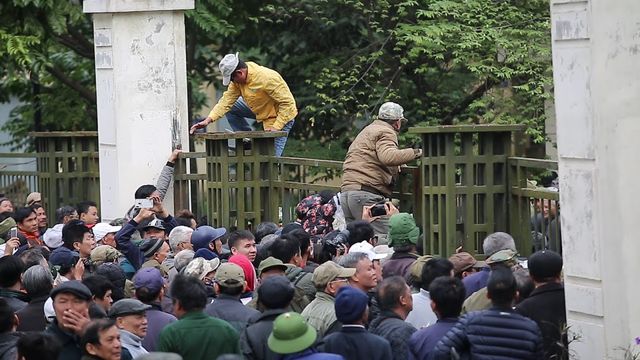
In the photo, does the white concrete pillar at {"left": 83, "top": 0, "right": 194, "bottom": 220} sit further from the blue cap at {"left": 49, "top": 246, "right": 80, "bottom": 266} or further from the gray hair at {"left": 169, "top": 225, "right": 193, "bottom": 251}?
the blue cap at {"left": 49, "top": 246, "right": 80, "bottom": 266}

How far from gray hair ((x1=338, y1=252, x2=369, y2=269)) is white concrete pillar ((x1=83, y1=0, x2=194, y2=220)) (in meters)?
6.76

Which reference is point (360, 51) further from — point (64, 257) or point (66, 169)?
point (64, 257)

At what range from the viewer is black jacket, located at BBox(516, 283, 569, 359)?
1088 centimetres

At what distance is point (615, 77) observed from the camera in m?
10.8

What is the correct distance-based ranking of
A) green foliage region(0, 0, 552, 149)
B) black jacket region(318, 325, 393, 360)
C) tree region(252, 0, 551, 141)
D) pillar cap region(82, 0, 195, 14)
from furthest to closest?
green foliage region(0, 0, 552, 149), tree region(252, 0, 551, 141), pillar cap region(82, 0, 195, 14), black jacket region(318, 325, 393, 360)

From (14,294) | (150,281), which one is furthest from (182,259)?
(150,281)

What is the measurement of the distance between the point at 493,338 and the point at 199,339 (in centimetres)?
181

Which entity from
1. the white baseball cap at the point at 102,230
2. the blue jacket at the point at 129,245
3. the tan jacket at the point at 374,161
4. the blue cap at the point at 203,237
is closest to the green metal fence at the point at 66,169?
the white baseball cap at the point at 102,230

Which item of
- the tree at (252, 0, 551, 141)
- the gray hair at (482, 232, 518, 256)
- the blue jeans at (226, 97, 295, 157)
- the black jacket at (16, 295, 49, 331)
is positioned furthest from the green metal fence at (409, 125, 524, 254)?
the tree at (252, 0, 551, 141)

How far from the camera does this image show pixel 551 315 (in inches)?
433

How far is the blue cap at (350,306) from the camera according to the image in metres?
9.60

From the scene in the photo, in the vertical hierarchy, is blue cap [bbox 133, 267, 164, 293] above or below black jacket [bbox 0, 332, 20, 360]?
above

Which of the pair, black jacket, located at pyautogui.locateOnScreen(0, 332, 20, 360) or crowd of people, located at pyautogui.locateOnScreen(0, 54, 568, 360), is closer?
crowd of people, located at pyautogui.locateOnScreen(0, 54, 568, 360)

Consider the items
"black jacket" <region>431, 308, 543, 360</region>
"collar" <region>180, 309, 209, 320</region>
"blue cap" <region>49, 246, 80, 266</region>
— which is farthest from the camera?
"blue cap" <region>49, 246, 80, 266</region>
